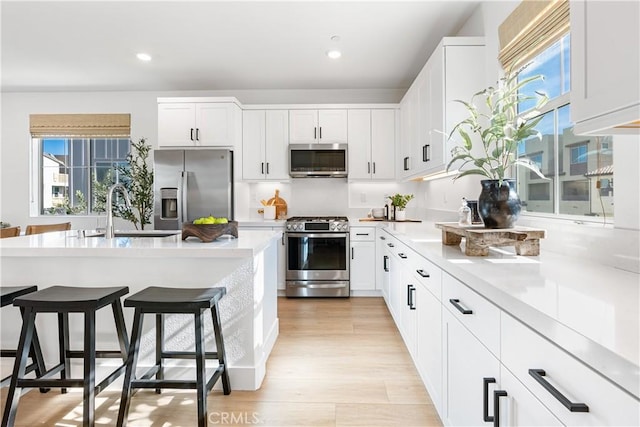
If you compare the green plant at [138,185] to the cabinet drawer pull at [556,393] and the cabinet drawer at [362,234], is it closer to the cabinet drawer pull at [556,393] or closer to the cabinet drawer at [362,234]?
the cabinet drawer at [362,234]

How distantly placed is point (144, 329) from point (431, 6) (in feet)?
9.93

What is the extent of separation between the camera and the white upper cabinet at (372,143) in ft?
15.3

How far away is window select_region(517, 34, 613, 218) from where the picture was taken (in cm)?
169

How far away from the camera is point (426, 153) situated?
333 centimetres

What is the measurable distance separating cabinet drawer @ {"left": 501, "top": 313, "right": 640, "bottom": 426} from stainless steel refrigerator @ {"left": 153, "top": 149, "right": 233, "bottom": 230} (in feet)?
12.4

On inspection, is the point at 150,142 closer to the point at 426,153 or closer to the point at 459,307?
the point at 426,153

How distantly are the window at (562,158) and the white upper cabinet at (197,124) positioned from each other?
10.4 ft

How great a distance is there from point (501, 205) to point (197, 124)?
3736mm

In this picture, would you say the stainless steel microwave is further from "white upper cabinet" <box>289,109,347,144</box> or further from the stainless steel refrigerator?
the stainless steel refrigerator

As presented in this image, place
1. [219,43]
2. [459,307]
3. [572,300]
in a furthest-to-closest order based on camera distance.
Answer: [219,43]
[459,307]
[572,300]

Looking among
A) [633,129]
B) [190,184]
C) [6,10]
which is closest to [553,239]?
[633,129]

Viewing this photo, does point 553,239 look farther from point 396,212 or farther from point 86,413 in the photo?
point 396,212

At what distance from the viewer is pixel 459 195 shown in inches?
134

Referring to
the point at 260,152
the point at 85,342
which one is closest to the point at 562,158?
the point at 85,342
